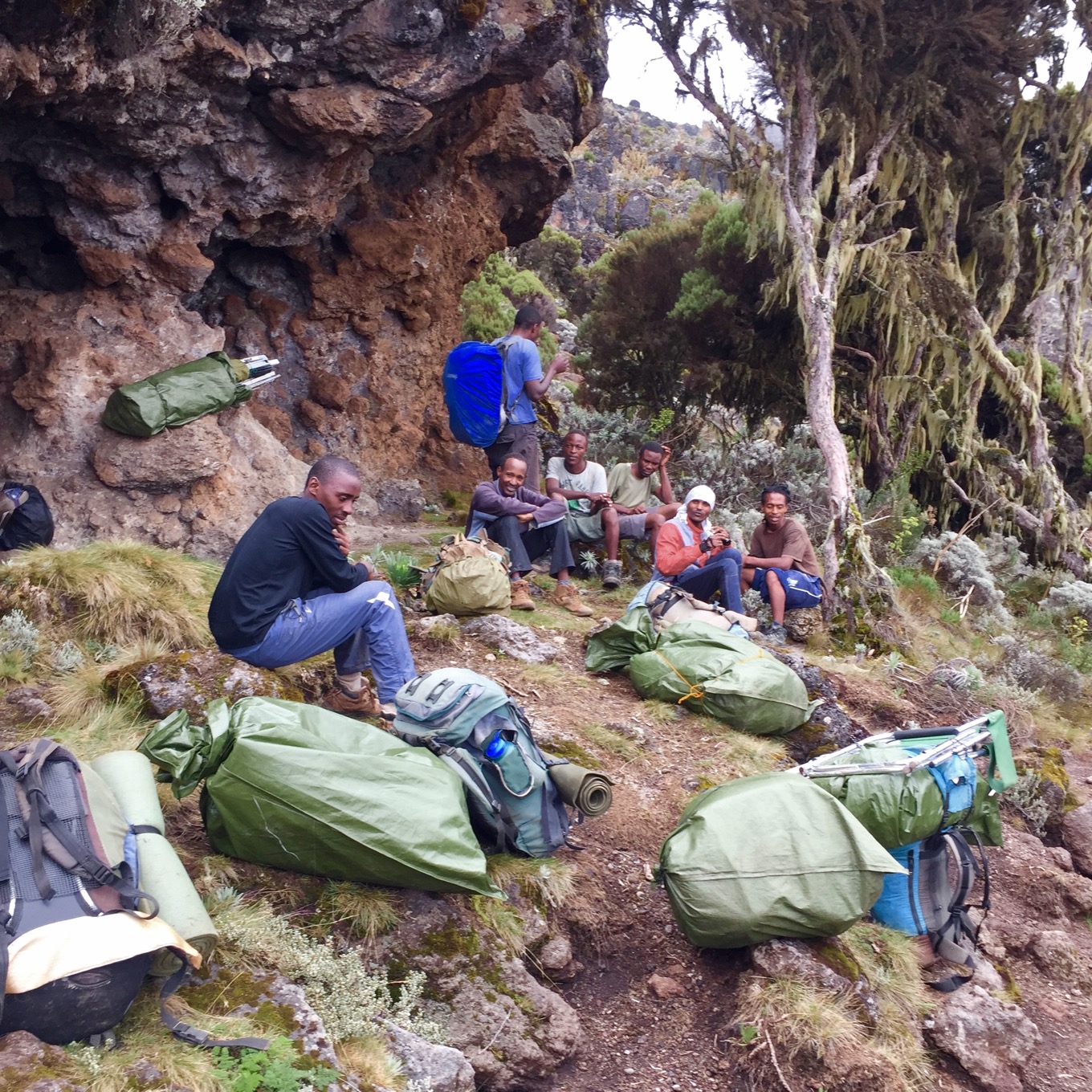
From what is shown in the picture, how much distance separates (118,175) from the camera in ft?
23.4

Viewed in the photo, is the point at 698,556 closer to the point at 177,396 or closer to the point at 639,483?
the point at 639,483

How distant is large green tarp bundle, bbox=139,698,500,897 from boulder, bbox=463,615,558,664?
2897 mm

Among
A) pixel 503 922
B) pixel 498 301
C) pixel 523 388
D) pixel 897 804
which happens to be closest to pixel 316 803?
pixel 503 922

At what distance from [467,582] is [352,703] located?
1.98m

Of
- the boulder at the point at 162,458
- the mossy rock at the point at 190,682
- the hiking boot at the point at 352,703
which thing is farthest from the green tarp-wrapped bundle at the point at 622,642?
the boulder at the point at 162,458

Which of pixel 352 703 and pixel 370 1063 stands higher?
pixel 352 703

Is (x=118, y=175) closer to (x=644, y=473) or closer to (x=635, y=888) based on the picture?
(x=644, y=473)

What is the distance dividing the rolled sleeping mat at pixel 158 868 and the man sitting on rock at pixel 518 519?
423 cm

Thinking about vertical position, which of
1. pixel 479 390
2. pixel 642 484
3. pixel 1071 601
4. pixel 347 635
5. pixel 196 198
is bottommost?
pixel 1071 601

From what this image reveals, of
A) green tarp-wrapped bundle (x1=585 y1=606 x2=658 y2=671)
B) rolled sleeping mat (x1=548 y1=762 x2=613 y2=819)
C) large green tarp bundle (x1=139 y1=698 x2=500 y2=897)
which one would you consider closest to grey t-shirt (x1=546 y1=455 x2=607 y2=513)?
green tarp-wrapped bundle (x1=585 y1=606 x2=658 y2=671)

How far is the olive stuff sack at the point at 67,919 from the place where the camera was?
7.59ft

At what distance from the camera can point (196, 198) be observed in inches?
298

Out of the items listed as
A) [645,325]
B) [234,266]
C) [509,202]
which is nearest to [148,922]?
[234,266]

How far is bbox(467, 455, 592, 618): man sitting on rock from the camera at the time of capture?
738 cm
